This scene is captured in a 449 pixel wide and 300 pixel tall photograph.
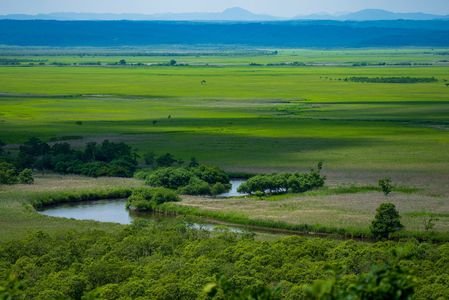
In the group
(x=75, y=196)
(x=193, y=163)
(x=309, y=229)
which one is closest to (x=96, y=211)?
(x=75, y=196)

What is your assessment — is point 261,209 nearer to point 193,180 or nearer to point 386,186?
point 386,186

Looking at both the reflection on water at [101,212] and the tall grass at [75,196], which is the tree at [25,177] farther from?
the reflection on water at [101,212]

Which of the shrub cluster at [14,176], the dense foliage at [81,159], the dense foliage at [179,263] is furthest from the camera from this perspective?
the dense foliage at [81,159]

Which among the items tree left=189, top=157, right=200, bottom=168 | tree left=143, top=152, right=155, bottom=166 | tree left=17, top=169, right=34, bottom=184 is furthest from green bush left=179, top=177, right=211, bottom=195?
tree left=143, top=152, right=155, bottom=166

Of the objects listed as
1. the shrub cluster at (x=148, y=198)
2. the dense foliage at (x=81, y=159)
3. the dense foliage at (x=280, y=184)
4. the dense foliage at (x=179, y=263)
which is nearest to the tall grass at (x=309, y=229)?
the shrub cluster at (x=148, y=198)

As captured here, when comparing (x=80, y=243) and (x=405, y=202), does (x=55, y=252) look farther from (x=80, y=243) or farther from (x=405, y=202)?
(x=405, y=202)

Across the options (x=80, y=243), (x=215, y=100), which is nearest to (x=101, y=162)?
(x=80, y=243)

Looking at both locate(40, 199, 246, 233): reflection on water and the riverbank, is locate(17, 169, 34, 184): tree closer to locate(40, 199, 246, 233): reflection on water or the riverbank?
the riverbank
